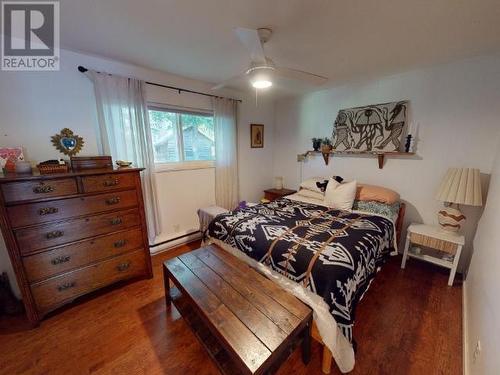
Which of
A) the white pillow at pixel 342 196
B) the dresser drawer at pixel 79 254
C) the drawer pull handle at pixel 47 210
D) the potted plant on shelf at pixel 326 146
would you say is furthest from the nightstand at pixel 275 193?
the drawer pull handle at pixel 47 210

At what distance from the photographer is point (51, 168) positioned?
1666mm

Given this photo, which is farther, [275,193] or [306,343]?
[275,193]

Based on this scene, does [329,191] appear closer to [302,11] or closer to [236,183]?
[236,183]

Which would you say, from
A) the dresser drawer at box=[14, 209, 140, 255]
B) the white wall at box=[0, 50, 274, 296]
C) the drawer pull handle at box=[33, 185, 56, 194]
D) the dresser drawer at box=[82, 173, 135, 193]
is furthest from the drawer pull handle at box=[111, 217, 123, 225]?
the white wall at box=[0, 50, 274, 296]

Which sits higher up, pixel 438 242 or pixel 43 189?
pixel 43 189

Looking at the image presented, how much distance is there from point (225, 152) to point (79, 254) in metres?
2.11

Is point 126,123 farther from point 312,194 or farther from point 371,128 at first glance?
point 371,128

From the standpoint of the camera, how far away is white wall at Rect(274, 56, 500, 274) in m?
2.03

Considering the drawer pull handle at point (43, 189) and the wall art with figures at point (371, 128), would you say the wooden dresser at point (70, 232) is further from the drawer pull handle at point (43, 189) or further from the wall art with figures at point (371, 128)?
the wall art with figures at point (371, 128)

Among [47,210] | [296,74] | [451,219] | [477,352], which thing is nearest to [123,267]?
[47,210]

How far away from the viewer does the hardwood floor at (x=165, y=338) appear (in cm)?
133

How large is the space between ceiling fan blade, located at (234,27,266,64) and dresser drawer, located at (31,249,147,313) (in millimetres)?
2098

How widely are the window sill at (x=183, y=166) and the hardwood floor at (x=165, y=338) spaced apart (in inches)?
55.9

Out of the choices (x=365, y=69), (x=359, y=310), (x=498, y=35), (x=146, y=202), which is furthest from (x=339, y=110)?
(x=146, y=202)
